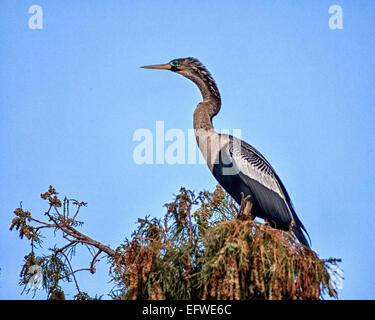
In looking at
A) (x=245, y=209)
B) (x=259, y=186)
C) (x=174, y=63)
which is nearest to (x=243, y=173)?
(x=259, y=186)

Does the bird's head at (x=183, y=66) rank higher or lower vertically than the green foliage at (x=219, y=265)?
higher

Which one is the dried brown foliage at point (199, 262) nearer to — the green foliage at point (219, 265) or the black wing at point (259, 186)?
the green foliage at point (219, 265)

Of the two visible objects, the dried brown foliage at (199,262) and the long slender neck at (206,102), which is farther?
the long slender neck at (206,102)

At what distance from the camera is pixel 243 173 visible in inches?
290

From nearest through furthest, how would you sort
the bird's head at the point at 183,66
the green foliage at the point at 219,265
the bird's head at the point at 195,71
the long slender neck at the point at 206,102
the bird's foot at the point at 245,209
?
the green foliage at the point at 219,265
the bird's foot at the point at 245,209
the long slender neck at the point at 206,102
the bird's head at the point at 195,71
the bird's head at the point at 183,66

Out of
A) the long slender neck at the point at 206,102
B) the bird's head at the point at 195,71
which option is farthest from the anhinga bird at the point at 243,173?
the bird's head at the point at 195,71

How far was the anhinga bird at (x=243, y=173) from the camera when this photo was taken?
7227 mm

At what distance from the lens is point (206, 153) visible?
24.4 feet

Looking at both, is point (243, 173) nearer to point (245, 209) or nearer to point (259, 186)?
point (259, 186)
